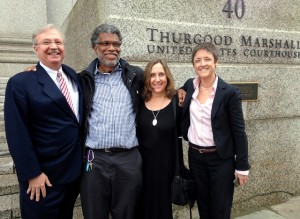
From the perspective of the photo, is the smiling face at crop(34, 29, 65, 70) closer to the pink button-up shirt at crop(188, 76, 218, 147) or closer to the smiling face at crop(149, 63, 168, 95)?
the smiling face at crop(149, 63, 168, 95)

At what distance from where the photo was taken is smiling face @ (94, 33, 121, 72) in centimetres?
244

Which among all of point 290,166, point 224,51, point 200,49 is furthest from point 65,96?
→ point 290,166

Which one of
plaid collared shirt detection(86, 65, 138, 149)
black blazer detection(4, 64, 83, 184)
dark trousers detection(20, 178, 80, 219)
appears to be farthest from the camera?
plaid collared shirt detection(86, 65, 138, 149)

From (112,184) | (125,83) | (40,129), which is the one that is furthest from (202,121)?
(40,129)

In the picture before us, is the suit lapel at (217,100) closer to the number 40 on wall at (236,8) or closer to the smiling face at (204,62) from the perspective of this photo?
the smiling face at (204,62)

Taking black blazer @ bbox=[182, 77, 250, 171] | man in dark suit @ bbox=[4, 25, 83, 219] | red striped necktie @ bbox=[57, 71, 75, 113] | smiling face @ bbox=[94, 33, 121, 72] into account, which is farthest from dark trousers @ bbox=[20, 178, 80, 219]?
black blazer @ bbox=[182, 77, 250, 171]

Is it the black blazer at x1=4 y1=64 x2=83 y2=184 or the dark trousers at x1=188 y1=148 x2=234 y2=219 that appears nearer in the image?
the black blazer at x1=4 y1=64 x2=83 y2=184

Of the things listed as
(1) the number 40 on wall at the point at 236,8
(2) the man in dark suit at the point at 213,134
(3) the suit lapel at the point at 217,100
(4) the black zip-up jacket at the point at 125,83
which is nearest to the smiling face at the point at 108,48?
(4) the black zip-up jacket at the point at 125,83

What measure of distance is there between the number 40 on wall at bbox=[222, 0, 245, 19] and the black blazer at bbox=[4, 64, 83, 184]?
254 centimetres

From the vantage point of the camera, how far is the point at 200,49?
248cm

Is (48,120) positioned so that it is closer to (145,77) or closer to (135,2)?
(145,77)

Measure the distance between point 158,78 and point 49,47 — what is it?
857mm

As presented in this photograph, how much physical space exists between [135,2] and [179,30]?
611 mm

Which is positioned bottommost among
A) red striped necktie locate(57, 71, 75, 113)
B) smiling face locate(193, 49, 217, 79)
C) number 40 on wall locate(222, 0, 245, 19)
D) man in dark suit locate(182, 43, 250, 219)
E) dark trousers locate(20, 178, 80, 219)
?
dark trousers locate(20, 178, 80, 219)
